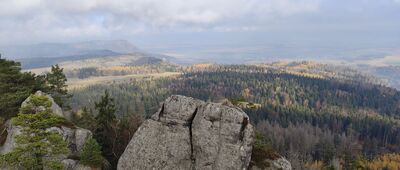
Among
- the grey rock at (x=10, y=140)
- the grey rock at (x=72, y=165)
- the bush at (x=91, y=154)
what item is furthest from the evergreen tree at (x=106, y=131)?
the grey rock at (x=10, y=140)

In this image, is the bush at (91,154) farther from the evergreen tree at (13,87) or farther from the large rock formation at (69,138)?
the evergreen tree at (13,87)

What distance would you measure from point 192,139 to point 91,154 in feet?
43.5

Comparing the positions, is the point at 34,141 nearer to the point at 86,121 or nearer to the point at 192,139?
the point at 192,139

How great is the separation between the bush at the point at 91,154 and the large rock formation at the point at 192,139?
12.3 feet

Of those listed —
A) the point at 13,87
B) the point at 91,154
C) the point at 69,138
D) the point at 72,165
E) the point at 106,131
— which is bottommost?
the point at 72,165

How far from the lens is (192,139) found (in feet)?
143

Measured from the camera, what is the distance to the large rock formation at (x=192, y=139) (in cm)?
4194

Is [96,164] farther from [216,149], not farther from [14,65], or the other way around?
[14,65]

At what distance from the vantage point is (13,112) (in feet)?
190

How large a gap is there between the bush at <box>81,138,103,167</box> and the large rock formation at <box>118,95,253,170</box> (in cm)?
376

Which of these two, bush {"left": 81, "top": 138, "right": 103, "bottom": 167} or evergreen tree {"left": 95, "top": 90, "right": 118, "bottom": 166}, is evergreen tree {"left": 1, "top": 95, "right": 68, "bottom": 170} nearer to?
bush {"left": 81, "top": 138, "right": 103, "bottom": 167}

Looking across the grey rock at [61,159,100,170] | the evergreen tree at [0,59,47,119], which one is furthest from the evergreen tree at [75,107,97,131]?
the grey rock at [61,159,100,170]

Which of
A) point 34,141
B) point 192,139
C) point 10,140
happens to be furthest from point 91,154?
point 192,139

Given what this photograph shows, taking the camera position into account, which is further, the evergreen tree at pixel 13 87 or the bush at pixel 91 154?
the evergreen tree at pixel 13 87
